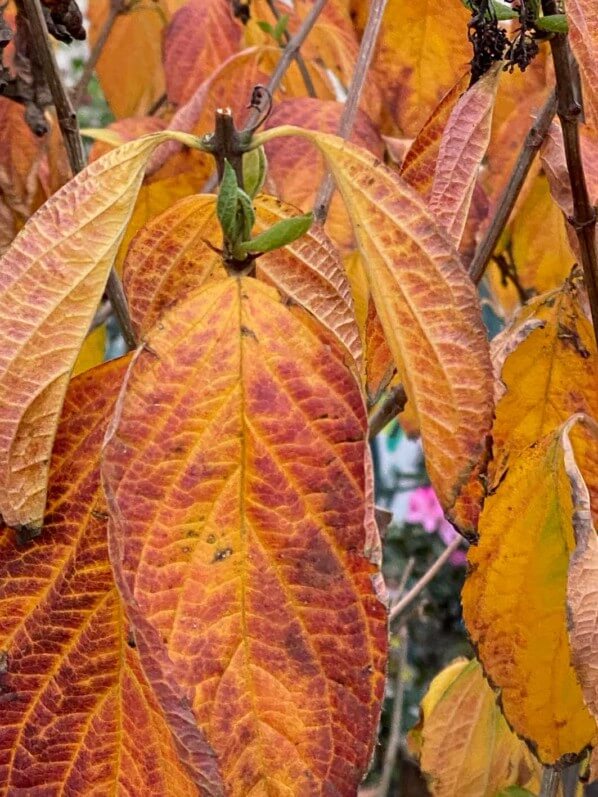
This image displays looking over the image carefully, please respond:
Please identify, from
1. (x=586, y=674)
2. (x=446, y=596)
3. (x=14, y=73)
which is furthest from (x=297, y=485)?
(x=446, y=596)

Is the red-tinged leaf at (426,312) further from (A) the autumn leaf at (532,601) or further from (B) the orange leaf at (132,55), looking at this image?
(B) the orange leaf at (132,55)

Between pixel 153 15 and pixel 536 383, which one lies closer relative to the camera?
pixel 536 383

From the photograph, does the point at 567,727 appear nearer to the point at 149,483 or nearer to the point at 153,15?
the point at 149,483

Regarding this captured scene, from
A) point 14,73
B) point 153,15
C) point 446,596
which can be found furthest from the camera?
point 446,596

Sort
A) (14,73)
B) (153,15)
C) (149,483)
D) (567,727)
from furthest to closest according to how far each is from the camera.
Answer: (153,15) → (14,73) → (567,727) → (149,483)

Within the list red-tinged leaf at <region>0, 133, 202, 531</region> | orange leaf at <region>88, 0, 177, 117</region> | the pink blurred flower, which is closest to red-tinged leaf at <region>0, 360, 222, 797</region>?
red-tinged leaf at <region>0, 133, 202, 531</region>

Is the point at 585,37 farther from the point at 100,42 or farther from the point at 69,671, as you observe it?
the point at 100,42

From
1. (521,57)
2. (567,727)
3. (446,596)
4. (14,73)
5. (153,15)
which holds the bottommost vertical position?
(446,596)
